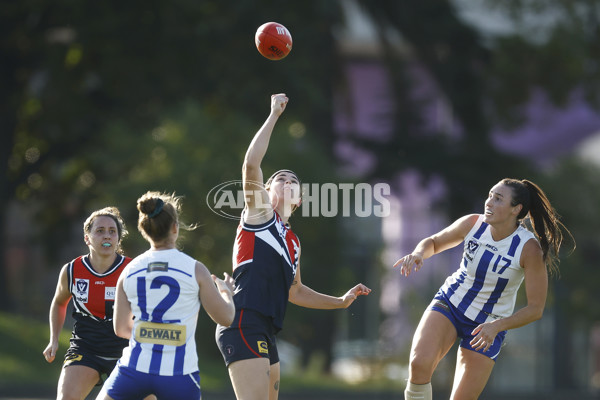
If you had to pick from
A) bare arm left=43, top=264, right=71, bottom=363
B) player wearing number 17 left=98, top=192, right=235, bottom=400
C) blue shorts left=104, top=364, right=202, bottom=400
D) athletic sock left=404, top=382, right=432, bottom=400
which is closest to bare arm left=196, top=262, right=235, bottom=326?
player wearing number 17 left=98, top=192, right=235, bottom=400

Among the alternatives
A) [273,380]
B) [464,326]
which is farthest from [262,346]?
[464,326]

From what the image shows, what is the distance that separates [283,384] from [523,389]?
4.70m

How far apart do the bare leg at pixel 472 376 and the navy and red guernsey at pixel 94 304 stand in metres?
2.37

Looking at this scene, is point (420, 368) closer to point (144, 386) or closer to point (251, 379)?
point (251, 379)

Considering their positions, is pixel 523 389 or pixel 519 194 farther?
pixel 523 389

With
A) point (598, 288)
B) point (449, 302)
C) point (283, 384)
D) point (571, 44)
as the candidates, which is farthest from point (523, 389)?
point (449, 302)

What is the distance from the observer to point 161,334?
4773mm

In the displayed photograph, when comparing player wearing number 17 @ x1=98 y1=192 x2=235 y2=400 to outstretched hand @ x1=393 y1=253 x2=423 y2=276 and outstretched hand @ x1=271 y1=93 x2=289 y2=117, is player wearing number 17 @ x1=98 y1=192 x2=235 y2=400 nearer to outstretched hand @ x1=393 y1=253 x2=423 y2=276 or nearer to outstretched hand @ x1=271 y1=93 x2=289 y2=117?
outstretched hand @ x1=271 y1=93 x2=289 y2=117

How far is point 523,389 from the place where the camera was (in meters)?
17.8

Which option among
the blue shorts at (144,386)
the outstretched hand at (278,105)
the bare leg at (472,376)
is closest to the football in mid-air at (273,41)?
the outstretched hand at (278,105)

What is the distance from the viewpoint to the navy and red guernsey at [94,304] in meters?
6.41

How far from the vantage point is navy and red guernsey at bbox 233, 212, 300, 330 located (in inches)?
227

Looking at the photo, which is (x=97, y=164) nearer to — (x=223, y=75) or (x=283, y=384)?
(x=223, y=75)

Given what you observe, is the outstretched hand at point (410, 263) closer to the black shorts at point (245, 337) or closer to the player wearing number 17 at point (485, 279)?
the player wearing number 17 at point (485, 279)
